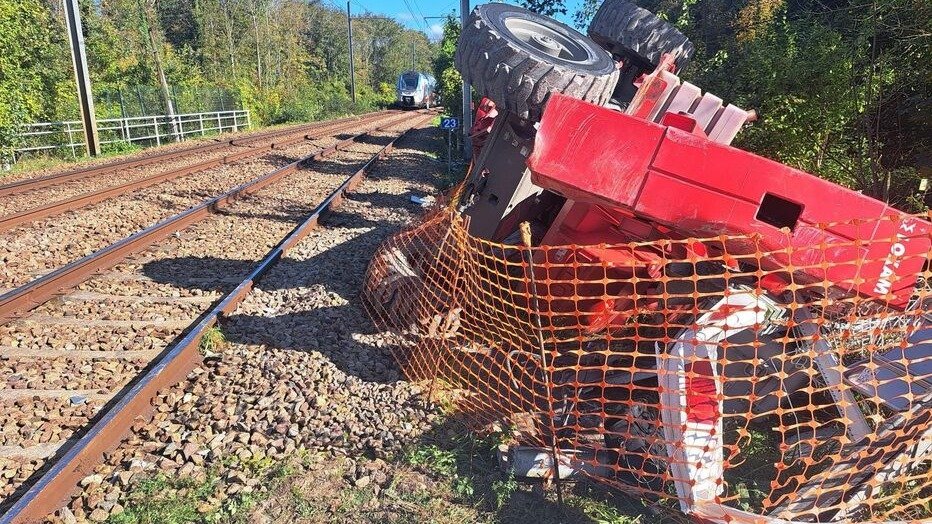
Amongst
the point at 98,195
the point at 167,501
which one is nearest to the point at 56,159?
the point at 98,195

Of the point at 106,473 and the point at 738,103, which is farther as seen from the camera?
the point at 738,103

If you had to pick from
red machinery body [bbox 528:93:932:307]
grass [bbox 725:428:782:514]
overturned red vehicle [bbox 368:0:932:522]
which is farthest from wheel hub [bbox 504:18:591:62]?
grass [bbox 725:428:782:514]

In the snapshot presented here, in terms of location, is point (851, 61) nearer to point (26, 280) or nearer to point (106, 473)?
point (106, 473)

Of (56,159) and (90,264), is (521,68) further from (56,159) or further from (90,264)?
(56,159)

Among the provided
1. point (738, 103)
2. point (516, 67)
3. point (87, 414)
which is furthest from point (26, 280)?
point (738, 103)

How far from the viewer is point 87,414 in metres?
3.67

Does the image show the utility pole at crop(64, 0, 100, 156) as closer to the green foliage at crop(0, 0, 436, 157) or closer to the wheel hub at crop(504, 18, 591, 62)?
the green foliage at crop(0, 0, 436, 157)

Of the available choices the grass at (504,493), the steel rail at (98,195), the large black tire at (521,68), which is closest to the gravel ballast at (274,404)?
the grass at (504,493)

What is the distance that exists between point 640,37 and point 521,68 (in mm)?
3258

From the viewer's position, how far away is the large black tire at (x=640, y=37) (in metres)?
6.82

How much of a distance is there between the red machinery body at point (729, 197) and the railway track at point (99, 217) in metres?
5.56

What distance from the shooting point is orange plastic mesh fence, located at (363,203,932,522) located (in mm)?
2805

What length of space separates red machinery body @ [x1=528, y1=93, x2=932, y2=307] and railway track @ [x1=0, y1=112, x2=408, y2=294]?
5.56 metres

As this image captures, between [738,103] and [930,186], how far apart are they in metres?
2.69
